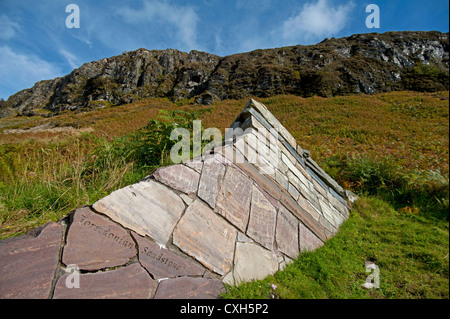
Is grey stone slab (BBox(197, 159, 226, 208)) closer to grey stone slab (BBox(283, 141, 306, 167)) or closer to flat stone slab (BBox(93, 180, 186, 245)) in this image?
flat stone slab (BBox(93, 180, 186, 245))

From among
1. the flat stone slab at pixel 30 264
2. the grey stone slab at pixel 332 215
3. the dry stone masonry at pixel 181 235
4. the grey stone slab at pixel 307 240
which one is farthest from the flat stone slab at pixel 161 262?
the grey stone slab at pixel 332 215

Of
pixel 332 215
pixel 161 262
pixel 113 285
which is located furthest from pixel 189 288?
pixel 332 215

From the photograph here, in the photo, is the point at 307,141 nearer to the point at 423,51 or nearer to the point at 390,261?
the point at 390,261

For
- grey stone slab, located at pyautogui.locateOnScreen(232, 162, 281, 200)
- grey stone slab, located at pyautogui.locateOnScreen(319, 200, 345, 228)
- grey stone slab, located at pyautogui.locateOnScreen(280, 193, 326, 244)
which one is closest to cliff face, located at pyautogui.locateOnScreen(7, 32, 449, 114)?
grey stone slab, located at pyautogui.locateOnScreen(319, 200, 345, 228)

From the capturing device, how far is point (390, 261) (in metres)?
2.24

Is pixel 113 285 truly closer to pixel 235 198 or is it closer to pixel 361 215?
pixel 235 198

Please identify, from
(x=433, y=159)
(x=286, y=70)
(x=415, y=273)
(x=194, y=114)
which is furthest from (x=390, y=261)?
(x=286, y=70)

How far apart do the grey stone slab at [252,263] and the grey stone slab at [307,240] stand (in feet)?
1.91

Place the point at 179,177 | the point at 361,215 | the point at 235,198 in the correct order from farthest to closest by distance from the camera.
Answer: the point at 361,215
the point at 235,198
the point at 179,177

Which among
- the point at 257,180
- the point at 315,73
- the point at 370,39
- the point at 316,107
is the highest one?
the point at 370,39

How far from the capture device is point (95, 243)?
150cm

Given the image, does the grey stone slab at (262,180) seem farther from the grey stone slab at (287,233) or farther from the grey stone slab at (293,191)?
the grey stone slab at (293,191)

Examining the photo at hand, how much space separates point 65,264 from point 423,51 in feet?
128

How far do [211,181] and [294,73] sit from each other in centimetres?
2848
